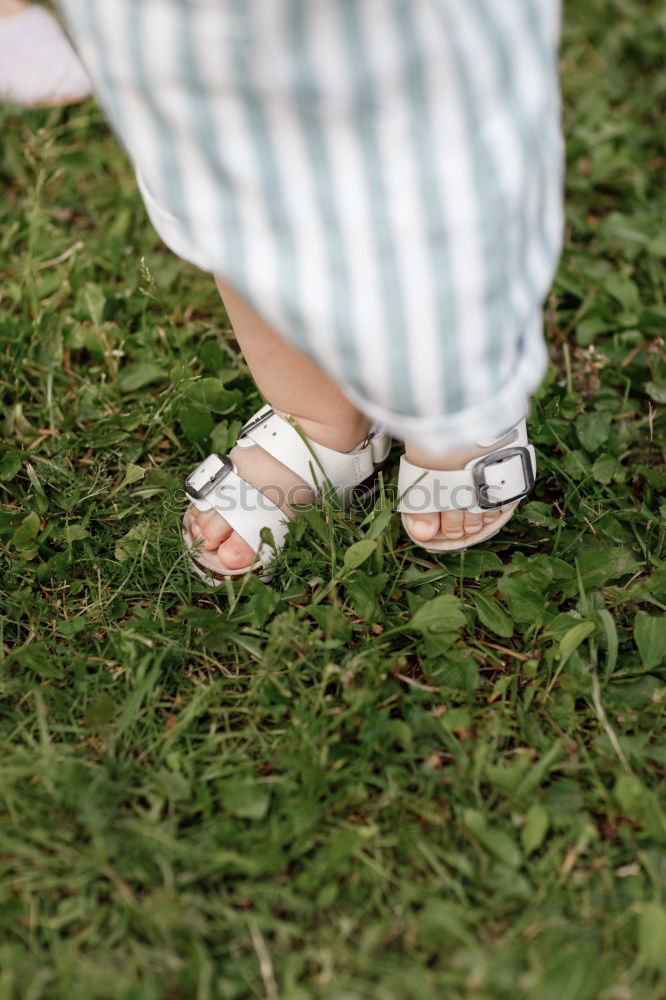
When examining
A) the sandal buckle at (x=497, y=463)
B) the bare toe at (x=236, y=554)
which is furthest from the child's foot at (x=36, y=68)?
the sandal buckle at (x=497, y=463)

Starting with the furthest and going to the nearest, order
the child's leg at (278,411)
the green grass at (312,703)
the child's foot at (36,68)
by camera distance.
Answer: the child's foot at (36,68) → the child's leg at (278,411) → the green grass at (312,703)

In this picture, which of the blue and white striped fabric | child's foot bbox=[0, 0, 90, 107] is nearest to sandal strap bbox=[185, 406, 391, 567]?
the blue and white striped fabric

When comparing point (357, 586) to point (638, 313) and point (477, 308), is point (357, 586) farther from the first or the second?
point (638, 313)

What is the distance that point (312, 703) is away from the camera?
43.5 inches

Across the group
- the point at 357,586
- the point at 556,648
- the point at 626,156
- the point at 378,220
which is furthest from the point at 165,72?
the point at 626,156

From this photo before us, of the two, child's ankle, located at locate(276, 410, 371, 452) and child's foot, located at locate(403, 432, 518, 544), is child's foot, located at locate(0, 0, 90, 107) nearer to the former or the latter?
child's ankle, located at locate(276, 410, 371, 452)

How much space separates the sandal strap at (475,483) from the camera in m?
1.18

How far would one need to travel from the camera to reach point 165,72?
73 centimetres

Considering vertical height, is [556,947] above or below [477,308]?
below

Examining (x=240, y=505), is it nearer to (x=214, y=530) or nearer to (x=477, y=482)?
(x=214, y=530)

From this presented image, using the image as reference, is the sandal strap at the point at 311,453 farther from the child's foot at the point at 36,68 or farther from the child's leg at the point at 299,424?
the child's foot at the point at 36,68

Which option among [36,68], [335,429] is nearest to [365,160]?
[335,429]

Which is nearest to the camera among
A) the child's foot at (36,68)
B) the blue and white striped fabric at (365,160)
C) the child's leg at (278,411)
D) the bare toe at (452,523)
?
the blue and white striped fabric at (365,160)

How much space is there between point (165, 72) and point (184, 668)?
709 millimetres
